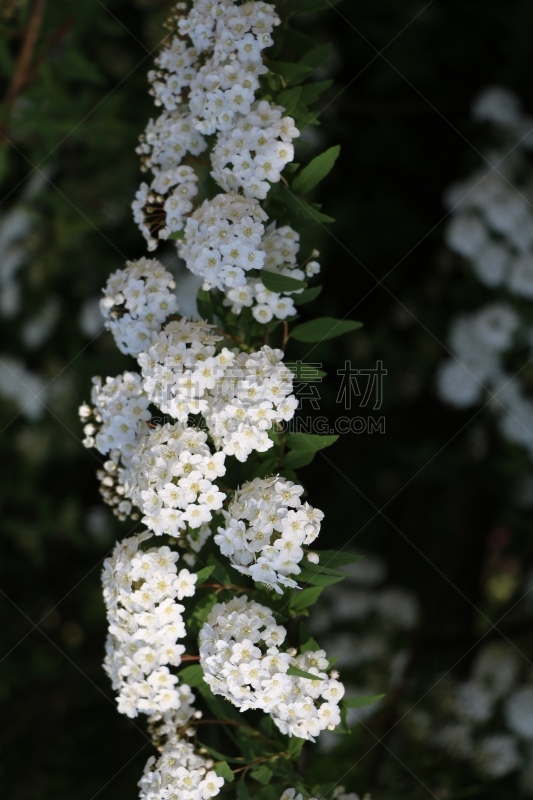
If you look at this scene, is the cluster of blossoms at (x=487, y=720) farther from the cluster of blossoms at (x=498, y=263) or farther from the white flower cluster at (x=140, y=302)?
the white flower cluster at (x=140, y=302)

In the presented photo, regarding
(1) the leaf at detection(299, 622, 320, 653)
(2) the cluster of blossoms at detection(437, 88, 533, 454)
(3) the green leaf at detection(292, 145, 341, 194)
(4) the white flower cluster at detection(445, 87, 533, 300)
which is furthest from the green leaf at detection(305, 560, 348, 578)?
(4) the white flower cluster at detection(445, 87, 533, 300)

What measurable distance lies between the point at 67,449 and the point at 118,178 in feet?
5.61

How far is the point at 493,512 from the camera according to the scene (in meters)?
4.38

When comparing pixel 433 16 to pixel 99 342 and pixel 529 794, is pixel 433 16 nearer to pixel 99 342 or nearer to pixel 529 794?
pixel 99 342

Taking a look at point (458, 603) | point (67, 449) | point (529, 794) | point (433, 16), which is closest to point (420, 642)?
point (458, 603)

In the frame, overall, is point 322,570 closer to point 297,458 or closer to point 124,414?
point 297,458

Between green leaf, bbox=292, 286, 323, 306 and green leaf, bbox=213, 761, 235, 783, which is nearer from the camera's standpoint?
green leaf, bbox=213, 761, 235, 783

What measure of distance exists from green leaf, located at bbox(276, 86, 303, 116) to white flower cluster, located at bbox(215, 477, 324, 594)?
0.90 metres

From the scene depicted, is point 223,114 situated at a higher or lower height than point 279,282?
higher

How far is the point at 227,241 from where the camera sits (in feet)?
5.61

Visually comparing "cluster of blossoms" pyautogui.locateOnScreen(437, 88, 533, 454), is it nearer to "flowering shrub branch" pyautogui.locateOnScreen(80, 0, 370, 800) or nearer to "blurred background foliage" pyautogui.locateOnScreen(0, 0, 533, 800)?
"blurred background foliage" pyautogui.locateOnScreen(0, 0, 533, 800)

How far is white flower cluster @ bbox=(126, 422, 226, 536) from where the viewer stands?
163cm

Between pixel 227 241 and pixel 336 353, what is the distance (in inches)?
113

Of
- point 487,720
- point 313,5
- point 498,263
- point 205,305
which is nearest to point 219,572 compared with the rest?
point 205,305
